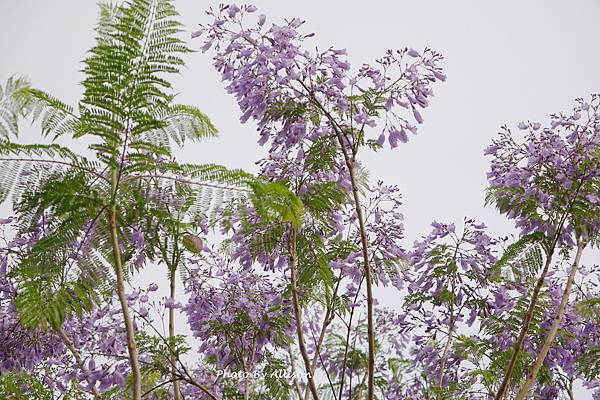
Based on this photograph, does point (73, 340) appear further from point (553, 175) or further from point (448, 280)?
point (553, 175)

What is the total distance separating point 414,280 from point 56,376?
1871 millimetres

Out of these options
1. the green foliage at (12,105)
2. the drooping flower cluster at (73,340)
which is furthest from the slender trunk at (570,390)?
the green foliage at (12,105)

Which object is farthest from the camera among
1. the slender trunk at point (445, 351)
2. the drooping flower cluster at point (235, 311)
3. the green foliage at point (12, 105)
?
the drooping flower cluster at point (235, 311)

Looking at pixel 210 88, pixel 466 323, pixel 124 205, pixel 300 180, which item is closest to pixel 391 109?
pixel 300 180

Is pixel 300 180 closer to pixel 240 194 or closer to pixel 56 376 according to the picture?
pixel 240 194

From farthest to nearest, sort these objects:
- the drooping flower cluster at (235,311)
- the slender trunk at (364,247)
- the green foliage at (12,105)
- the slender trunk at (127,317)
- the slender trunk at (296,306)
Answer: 1. the drooping flower cluster at (235,311)
2. the slender trunk at (296,306)
3. the slender trunk at (364,247)
4. the green foliage at (12,105)
5. the slender trunk at (127,317)

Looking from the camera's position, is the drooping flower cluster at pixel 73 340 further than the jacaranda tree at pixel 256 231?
Yes

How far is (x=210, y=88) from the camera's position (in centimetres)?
809

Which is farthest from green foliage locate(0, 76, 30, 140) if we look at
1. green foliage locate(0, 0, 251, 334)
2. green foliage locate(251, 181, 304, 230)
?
green foliage locate(251, 181, 304, 230)

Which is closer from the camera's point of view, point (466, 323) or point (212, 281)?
point (466, 323)

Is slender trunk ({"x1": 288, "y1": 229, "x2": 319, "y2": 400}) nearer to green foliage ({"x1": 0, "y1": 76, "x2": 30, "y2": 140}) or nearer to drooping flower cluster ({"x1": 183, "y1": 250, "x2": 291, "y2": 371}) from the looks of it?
drooping flower cluster ({"x1": 183, "y1": 250, "x2": 291, "y2": 371})

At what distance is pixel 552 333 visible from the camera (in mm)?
2791

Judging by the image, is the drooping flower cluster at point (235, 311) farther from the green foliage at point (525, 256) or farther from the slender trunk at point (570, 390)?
the slender trunk at point (570, 390)

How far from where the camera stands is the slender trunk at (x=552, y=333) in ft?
8.79
